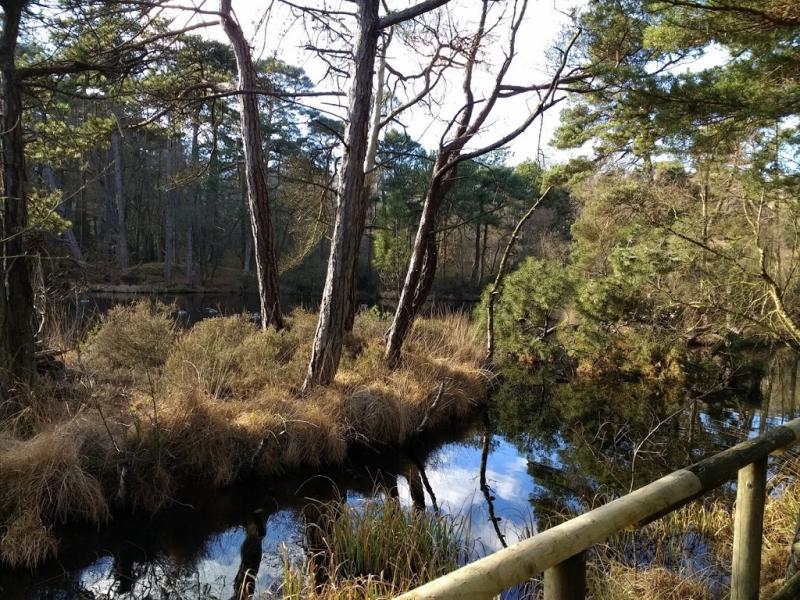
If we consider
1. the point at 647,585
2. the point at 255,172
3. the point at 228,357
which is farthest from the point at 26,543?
the point at 255,172

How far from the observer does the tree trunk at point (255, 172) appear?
27.5 ft

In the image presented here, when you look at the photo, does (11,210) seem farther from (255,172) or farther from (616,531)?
(616,531)

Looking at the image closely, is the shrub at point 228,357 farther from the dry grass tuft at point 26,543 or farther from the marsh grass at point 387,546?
the marsh grass at point 387,546

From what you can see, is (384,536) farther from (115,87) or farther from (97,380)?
(115,87)

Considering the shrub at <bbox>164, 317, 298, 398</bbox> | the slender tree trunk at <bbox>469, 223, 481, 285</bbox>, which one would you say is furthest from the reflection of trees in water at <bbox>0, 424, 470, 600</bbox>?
the slender tree trunk at <bbox>469, 223, 481, 285</bbox>

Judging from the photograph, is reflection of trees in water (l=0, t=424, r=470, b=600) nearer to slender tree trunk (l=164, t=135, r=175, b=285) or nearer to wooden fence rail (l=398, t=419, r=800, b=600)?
wooden fence rail (l=398, t=419, r=800, b=600)

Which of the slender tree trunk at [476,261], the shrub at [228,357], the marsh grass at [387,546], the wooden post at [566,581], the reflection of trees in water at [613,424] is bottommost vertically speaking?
the reflection of trees in water at [613,424]

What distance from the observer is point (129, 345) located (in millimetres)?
6609

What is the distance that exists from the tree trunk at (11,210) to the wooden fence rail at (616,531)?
546 centimetres

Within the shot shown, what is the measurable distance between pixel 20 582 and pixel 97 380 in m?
3.15

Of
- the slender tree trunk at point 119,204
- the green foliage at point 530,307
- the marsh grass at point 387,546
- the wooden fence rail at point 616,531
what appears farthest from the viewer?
the slender tree trunk at point 119,204

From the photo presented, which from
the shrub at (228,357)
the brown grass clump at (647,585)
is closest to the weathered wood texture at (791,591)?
the brown grass clump at (647,585)

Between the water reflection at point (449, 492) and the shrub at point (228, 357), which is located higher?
the shrub at point (228, 357)

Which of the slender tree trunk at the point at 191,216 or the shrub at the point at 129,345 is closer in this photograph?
the shrub at the point at 129,345
